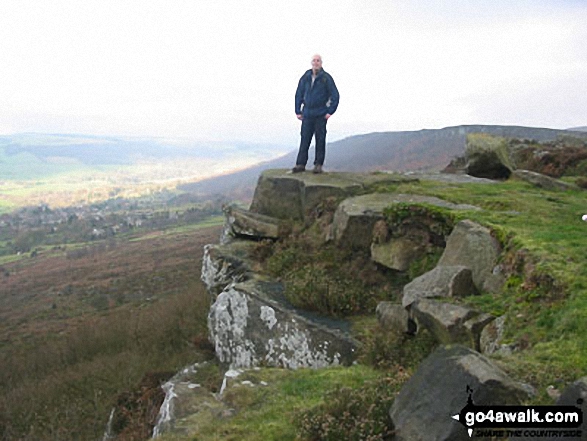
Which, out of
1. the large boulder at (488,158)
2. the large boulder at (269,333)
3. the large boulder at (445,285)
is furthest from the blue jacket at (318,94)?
the large boulder at (445,285)

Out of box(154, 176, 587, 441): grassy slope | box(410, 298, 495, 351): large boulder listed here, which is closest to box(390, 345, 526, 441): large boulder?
box(154, 176, 587, 441): grassy slope

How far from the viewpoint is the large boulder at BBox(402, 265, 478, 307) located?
7.21 meters

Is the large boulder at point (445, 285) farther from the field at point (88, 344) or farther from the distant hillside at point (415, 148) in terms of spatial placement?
the distant hillside at point (415, 148)

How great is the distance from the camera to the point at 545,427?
351 centimetres

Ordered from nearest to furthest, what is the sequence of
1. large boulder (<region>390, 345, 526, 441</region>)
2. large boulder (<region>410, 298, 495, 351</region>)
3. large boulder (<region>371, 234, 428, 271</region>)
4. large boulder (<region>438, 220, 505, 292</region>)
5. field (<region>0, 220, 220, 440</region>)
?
large boulder (<region>390, 345, 526, 441</region>)
large boulder (<region>410, 298, 495, 351</region>)
large boulder (<region>438, 220, 505, 292</region>)
large boulder (<region>371, 234, 428, 271</region>)
field (<region>0, 220, 220, 440</region>)

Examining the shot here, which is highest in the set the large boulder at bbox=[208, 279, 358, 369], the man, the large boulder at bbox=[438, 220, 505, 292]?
the man

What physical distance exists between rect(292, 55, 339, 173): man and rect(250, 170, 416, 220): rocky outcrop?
114cm

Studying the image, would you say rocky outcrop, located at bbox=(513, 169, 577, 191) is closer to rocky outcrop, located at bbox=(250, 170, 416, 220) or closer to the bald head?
rocky outcrop, located at bbox=(250, 170, 416, 220)

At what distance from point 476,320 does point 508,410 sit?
8.07 feet

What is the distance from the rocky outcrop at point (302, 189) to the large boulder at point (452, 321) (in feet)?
21.5

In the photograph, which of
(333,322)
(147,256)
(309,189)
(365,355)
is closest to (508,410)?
(365,355)

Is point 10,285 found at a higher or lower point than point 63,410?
lower

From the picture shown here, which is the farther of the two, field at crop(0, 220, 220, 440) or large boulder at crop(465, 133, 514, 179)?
field at crop(0, 220, 220, 440)

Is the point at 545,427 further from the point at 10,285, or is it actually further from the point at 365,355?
the point at 10,285
